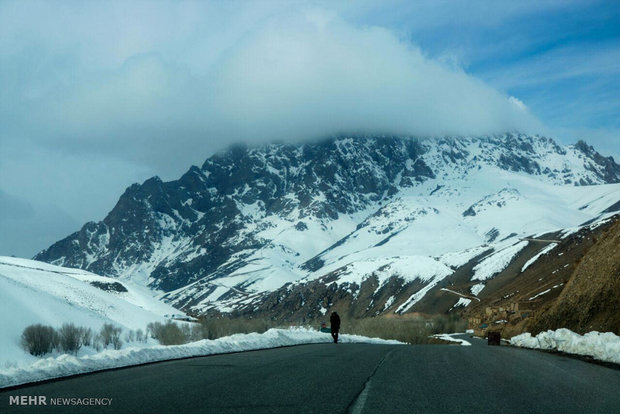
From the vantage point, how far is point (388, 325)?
407 ft

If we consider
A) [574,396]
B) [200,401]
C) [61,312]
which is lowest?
[574,396]

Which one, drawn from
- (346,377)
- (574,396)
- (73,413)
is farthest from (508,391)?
(73,413)

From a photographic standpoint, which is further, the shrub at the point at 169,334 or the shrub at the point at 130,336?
the shrub at the point at 130,336

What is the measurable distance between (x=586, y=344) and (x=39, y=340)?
67.2 metres

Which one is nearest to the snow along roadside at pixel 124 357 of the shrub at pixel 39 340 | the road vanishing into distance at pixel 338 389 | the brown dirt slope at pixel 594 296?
the road vanishing into distance at pixel 338 389

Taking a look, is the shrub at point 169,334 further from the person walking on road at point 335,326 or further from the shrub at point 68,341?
the person walking on road at point 335,326

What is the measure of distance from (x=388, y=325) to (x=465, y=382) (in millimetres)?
112679

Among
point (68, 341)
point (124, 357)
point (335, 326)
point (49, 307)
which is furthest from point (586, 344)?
point (49, 307)

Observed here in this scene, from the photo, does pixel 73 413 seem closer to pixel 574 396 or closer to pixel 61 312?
pixel 574 396

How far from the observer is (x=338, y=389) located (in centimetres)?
1216

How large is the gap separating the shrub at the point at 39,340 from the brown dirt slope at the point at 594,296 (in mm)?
55907

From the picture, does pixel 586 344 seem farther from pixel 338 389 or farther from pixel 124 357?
pixel 124 357

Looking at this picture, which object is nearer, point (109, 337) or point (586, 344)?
point (586, 344)

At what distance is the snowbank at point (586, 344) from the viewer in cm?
1989
